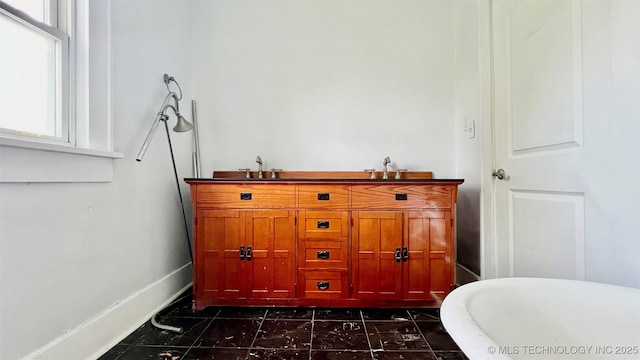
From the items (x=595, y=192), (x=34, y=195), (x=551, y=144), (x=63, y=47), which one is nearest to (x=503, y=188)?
(x=551, y=144)

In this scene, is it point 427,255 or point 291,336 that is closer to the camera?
point 291,336

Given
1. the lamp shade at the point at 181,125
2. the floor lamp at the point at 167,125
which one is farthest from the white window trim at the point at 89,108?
the lamp shade at the point at 181,125

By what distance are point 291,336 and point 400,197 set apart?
97 cm

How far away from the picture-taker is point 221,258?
150cm

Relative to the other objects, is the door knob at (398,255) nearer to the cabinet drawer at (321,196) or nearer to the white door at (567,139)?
the cabinet drawer at (321,196)

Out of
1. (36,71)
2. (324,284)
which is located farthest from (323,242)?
(36,71)

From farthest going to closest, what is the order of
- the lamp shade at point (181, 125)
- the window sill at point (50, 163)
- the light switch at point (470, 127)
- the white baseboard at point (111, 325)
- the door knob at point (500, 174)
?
the light switch at point (470, 127) < the lamp shade at point (181, 125) < the door knob at point (500, 174) < the white baseboard at point (111, 325) < the window sill at point (50, 163)

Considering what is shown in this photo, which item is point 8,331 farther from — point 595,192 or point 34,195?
point 595,192

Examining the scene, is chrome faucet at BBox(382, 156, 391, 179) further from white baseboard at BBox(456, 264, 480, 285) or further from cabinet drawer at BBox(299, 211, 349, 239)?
white baseboard at BBox(456, 264, 480, 285)

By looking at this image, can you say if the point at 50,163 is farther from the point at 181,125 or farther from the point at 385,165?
the point at 385,165

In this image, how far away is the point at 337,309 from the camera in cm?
152

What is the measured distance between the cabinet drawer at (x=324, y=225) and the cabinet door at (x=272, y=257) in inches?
2.9

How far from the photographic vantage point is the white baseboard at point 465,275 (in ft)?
5.59

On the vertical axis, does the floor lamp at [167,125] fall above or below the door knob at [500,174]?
above
